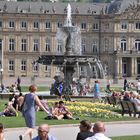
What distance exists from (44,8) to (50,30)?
15.1ft

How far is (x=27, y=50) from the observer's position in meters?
138

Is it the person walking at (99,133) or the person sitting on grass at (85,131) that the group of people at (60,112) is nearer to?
the person sitting on grass at (85,131)

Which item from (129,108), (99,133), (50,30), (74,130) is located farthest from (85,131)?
(50,30)

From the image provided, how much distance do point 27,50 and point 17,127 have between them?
107767mm

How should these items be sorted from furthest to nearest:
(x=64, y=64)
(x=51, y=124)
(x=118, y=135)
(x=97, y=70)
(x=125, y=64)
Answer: (x=125, y=64), (x=97, y=70), (x=64, y=64), (x=51, y=124), (x=118, y=135)

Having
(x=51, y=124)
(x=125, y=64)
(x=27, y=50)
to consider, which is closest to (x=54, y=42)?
(x=27, y=50)

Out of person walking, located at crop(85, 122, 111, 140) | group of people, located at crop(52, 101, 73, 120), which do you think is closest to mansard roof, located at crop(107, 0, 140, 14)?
group of people, located at crop(52, 101, 73, 120)

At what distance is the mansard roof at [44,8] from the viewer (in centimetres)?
13650

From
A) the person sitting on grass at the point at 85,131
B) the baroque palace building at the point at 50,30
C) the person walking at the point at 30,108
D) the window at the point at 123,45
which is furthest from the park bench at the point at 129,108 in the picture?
the window at the point at 123,45

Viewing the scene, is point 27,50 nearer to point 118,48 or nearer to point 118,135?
point 118,48

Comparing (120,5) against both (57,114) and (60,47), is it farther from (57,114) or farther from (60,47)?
(57,114)

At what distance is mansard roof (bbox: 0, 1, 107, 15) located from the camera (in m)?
136

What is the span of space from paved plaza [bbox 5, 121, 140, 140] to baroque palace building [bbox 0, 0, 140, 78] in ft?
336

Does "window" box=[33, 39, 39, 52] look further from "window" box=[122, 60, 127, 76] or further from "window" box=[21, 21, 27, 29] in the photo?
"window" box=[122, 60, 127, 76]
